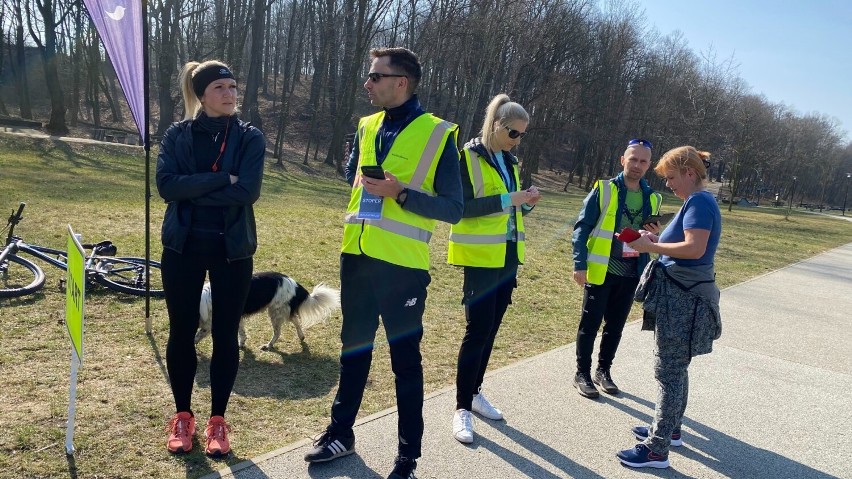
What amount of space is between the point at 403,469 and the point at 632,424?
1932 mm

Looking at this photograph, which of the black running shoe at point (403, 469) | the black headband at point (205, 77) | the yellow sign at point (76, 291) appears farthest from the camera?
the black headband at point (205, 77)

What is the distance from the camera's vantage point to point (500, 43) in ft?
96.4

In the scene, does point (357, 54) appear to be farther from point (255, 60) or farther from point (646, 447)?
point (646, 447)

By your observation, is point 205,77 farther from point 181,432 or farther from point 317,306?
point 317,306

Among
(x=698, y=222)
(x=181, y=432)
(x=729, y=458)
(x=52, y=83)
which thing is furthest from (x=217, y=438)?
(x=52, y=83)

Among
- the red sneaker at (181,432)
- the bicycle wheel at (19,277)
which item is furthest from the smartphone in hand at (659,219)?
the bicycle wheel at (19,277)

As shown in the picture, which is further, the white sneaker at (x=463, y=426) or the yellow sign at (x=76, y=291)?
the white sneaker at (x=463, y=426)

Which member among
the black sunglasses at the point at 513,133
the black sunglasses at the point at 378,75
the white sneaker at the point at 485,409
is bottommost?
the white sneaker at the point at 485,409

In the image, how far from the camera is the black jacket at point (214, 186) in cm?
298

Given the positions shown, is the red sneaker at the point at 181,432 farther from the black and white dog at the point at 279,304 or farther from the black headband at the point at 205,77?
the black headband at the point at 205,77

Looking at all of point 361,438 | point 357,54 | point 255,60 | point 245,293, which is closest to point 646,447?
point 361,438

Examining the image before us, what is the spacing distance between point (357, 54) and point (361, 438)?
2682 centimetres

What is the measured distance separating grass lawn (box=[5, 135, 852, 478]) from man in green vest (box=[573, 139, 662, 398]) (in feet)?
3.16

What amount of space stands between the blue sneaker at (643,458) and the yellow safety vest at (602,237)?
4.19ft
